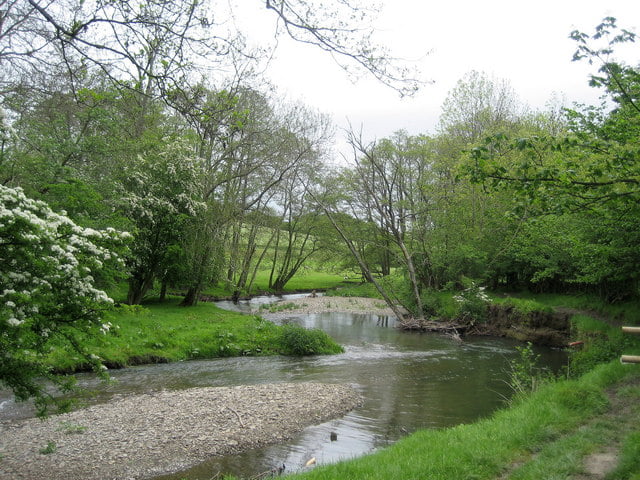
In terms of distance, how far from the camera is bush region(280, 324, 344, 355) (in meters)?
19.8

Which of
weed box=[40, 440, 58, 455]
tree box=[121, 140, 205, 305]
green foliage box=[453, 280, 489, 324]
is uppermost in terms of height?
tree box=[121, 140, 205, 305]

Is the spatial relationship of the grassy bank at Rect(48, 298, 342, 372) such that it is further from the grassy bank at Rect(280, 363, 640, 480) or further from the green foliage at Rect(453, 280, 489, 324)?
the grassy bank at Rect(280, 363, 640, 480)

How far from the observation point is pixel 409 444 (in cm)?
855

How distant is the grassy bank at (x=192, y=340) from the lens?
16.3m

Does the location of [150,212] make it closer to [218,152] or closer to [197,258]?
[197,258]

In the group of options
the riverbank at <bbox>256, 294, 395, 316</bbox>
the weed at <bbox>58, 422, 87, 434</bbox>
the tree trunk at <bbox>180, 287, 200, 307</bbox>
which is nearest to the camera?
the weed at <bbox>58, 422, 87, 434</bbox>

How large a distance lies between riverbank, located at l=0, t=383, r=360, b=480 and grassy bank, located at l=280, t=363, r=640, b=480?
3223 mm

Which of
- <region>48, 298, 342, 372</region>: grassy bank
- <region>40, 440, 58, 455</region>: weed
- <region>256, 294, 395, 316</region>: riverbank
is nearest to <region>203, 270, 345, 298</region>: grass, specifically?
<region>256, 294, 395, 316</region>: riverbank

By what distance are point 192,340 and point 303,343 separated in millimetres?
4486

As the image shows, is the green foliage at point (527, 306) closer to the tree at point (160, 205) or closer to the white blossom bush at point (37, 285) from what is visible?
the tree at point (160, 205)

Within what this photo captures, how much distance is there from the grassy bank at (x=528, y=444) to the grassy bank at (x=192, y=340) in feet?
35.2

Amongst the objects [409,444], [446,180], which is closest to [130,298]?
[409,444]

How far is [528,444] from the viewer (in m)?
7.71

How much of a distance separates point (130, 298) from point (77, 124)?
366 inches
